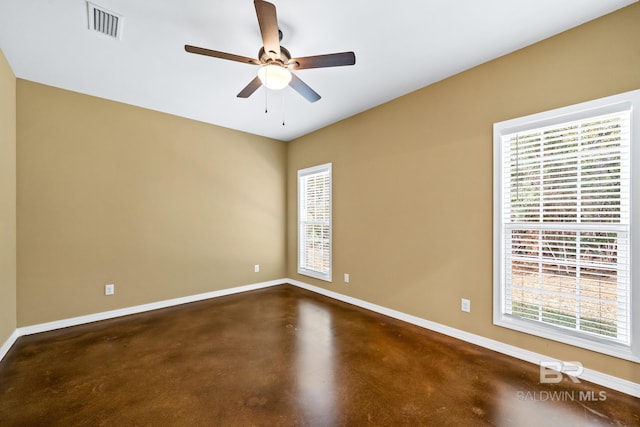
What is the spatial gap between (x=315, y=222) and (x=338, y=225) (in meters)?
0.60

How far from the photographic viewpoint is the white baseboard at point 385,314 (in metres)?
1.97

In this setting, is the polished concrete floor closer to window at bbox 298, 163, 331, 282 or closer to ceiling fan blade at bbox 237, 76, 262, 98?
window at bbox 298, 163, 331, 282

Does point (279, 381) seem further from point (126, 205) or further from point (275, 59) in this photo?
point (126, 205)

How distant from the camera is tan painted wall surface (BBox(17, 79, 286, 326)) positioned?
2930 mm

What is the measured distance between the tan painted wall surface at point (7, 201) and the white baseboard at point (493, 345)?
3.62 metres

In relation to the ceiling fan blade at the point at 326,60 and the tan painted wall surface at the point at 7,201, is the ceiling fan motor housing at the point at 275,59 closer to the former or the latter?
the ceiling fan blade at the point at 326,60

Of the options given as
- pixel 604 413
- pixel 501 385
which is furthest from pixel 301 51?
pixel 604 413

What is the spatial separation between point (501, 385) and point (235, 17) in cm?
341

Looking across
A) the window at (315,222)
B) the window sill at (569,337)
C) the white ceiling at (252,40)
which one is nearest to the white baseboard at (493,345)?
the window sill at (569,337)

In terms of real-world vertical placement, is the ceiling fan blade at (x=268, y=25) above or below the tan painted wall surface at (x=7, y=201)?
above

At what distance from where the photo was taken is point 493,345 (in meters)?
2.51

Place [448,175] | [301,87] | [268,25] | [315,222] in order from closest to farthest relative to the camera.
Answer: [268,25] < [301,87] < [448,175] < [315,222]

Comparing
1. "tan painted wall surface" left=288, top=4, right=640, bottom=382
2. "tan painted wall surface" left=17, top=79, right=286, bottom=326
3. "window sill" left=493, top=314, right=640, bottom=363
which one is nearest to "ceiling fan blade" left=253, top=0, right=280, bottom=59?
"tan painted wall surface" left=288, top=4, right=640, bottom=382

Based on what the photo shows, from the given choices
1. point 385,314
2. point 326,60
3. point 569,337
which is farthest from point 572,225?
point 326,60
